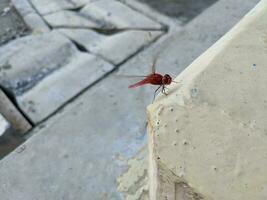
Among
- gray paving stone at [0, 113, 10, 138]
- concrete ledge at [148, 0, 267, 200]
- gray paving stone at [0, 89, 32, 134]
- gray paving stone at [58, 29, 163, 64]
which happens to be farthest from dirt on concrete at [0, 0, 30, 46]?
concrete ledge at [148, 0, 267, 200]

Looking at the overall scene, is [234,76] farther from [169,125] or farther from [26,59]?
[26,59]

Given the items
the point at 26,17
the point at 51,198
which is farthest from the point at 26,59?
the point at 51,198

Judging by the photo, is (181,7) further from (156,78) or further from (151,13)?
(156,78)

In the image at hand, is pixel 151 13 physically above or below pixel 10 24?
below

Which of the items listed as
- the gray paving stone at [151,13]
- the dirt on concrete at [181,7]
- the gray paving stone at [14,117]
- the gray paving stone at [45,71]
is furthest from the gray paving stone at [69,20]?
the gray paving stone at [14,117]

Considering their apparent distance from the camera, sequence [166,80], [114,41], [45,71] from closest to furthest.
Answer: [166,80], [45,71], [114,41]

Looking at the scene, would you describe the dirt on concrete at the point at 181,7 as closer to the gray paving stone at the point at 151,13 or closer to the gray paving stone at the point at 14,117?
the gray paving stone at the point at 151,13

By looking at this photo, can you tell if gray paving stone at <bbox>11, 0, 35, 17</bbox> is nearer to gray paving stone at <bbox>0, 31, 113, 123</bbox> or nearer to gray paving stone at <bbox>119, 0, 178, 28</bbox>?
gray paving stone at <bbox>0, 31, 113, 123</bbox>

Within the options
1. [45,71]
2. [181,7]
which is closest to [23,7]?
[45,71]
